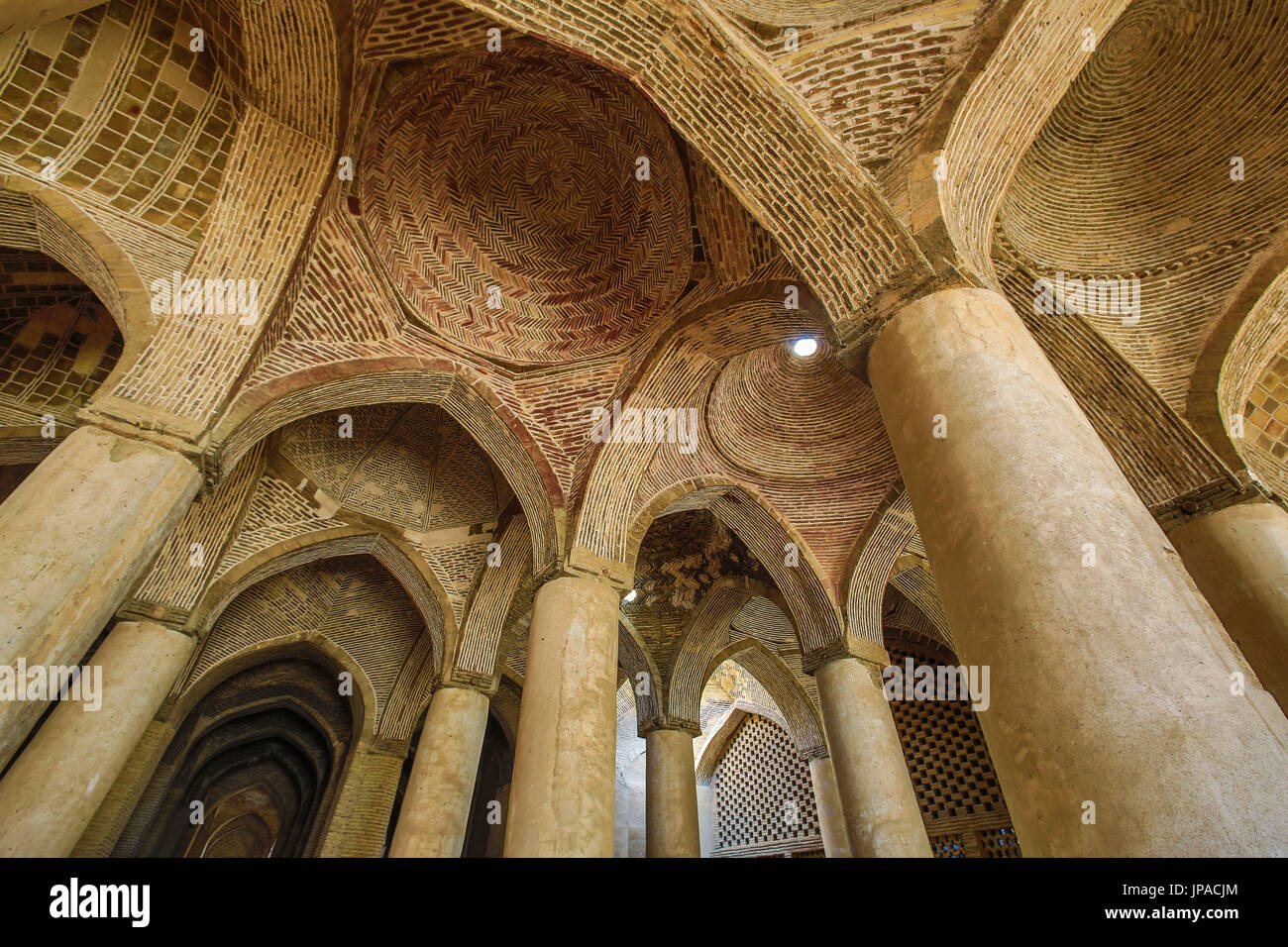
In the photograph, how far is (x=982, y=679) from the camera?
7.73 ft

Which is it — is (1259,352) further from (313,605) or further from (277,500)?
(313,605)

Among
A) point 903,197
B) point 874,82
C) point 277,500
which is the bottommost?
point 903,197

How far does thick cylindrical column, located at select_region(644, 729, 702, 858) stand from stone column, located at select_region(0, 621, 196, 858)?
5553mm

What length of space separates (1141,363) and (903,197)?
12.0 ft

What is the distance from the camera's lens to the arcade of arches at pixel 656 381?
258 centimetres

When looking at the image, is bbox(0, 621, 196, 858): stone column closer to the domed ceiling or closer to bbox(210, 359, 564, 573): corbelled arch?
bbox(210, 359, 564, 573): corbelled arch

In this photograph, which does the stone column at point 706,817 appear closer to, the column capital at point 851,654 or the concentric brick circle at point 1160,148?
the column capital at point 851,654

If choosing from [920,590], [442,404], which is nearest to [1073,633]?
[442,404]

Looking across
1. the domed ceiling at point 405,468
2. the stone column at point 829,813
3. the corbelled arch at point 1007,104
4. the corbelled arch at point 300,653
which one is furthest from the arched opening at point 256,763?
the corbelled arch at point 1007,104

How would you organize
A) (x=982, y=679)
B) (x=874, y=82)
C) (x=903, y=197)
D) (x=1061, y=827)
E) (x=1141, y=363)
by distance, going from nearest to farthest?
(x=1061, y=827), (x=982, y=679), (x=903, y=197), (x=874, y=82), (x=1141, y=363)

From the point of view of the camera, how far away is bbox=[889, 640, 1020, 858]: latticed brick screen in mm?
10000

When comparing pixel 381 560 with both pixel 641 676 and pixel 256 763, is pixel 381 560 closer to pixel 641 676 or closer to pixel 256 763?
pixel 641 676

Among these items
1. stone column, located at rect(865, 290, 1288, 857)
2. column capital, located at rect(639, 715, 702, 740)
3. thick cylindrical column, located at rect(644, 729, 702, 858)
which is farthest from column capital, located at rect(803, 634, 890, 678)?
stone column, located at rect(865, 290, 1288, 857)
